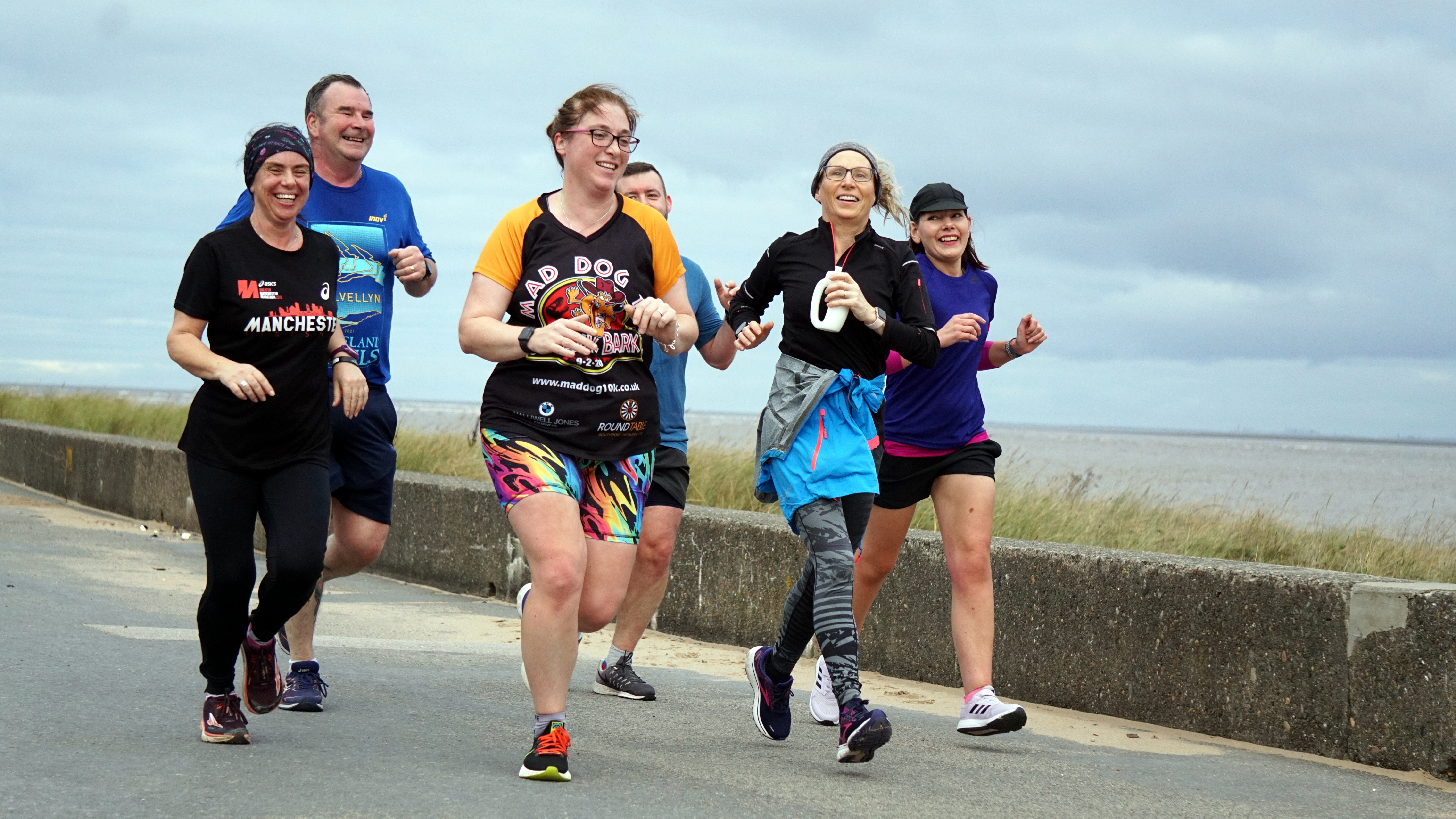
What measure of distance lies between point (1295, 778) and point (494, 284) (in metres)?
3.10

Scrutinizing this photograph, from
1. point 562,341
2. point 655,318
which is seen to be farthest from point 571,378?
point 655,318

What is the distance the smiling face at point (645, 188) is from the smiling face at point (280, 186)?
168 cm

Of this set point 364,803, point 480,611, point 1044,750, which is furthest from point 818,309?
point 480,611

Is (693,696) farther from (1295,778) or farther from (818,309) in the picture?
(1295,778)

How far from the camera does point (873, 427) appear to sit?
472 cm

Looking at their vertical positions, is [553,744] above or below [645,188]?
below

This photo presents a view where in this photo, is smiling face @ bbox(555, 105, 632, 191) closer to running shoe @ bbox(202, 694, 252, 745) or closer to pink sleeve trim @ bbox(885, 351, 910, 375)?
pink sleeve trim @ bbox(885, 351, 910, 375)

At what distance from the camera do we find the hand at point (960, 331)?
4910 mm

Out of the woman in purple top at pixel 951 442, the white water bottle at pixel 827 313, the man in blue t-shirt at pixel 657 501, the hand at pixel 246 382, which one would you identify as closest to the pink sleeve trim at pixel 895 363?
the woman in purple top at pixel 951 442

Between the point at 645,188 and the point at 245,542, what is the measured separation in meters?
2.38

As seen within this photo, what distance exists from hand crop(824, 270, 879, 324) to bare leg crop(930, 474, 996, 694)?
94 cm

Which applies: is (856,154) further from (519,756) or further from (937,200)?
(519,756)

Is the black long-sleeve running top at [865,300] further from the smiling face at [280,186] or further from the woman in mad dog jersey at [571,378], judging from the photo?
the smiling face at [280,186]

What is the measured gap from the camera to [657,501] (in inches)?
227
